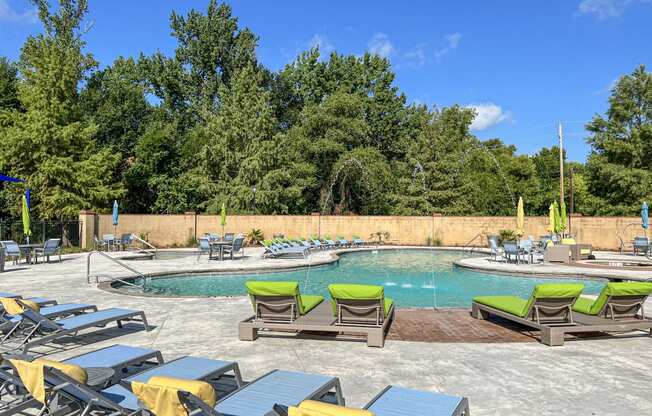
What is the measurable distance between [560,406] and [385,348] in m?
2.52

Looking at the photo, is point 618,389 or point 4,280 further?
point 4,280

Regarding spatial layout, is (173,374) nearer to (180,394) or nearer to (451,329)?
(180,394)

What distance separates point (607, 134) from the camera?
133 ft

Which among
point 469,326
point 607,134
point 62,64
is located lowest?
point 469,326

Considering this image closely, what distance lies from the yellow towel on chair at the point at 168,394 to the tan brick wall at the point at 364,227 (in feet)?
84.2

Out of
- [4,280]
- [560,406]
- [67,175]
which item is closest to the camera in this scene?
[560,406]

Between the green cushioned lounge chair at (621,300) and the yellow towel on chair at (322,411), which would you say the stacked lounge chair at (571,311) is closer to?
the green cushioned lounge chair at (621,300)

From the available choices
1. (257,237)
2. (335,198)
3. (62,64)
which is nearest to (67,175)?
(62,64)

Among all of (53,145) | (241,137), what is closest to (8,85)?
(53,145)

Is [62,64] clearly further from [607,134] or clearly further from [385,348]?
[607,134]

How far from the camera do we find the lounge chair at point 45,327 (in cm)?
627

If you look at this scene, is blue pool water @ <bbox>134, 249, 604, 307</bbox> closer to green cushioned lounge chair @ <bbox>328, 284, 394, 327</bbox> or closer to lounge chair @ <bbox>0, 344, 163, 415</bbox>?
green cushioned lounge chair @ <bbox>328, 284, 394, 327</bbox>

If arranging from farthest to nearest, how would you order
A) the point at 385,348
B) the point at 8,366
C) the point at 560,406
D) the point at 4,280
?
the point at 4,280 < the point at 385,348 < the point at 560,406 < the point at 8,366

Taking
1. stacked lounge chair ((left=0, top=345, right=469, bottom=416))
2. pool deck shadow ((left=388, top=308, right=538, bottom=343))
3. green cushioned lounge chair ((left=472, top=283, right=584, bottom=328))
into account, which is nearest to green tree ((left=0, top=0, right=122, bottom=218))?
pool deck shadow ((left=388, top=308, right=538, bottom=343))
